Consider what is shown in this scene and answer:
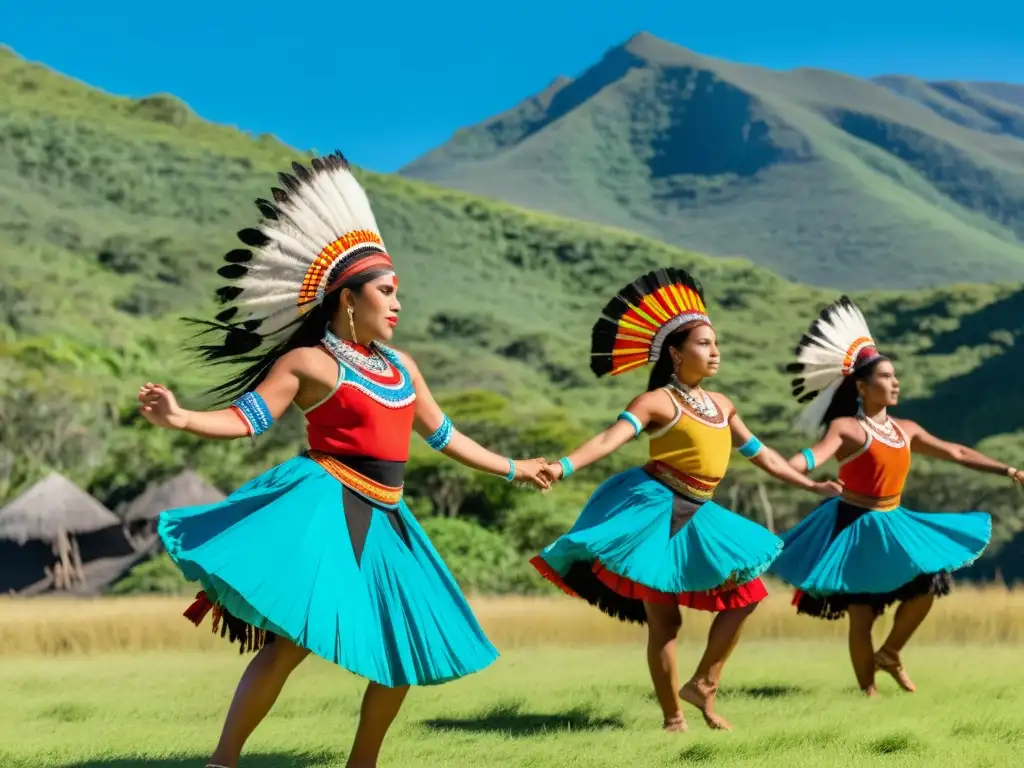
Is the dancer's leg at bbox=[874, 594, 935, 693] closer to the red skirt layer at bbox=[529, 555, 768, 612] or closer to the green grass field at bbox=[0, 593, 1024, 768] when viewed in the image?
the green grass field at bbox=[0, 593, 1024, 768]

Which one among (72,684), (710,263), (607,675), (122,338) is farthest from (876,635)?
(710,263)

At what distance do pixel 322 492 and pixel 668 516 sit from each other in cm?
244

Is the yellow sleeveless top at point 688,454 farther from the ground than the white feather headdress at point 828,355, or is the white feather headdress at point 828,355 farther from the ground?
the white feather headdress at point 828,355

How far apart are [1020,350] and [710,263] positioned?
36.6 meters

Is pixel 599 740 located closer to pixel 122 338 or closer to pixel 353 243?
pixel 353 243

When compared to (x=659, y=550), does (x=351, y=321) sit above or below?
above

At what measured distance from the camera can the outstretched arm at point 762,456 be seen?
25.3ft

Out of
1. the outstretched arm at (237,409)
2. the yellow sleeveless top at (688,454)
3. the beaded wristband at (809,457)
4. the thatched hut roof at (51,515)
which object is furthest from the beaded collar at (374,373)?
the thatched hut roof at (51,515)

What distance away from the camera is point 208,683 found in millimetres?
9555

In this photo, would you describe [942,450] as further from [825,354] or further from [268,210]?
[268,210]

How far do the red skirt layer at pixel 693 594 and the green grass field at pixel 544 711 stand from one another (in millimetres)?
613

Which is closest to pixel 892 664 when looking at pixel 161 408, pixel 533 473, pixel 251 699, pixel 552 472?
pixel 552 472

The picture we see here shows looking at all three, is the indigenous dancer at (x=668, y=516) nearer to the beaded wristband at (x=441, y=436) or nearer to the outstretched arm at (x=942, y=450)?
the beaded wristband at (x=441, y=436)

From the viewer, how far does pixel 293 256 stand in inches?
222
